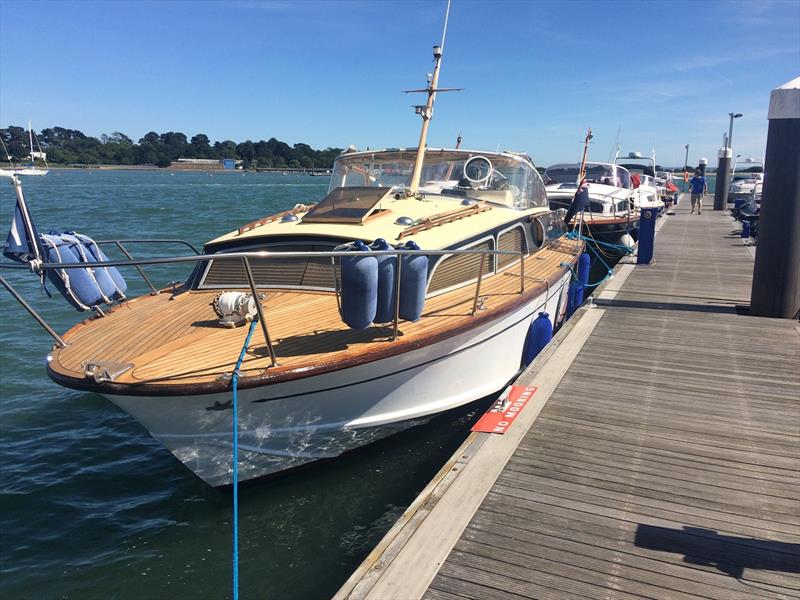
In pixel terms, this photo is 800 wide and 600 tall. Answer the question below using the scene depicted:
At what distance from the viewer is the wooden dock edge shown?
3.28 metres

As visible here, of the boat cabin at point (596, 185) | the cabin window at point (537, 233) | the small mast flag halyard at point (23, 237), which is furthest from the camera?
the boat cabin at point (596, 185)

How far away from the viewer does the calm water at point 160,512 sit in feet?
14.9

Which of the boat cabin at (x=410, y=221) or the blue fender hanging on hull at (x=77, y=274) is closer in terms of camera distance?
the blue fender hanging on hull at (x=77, y=274)

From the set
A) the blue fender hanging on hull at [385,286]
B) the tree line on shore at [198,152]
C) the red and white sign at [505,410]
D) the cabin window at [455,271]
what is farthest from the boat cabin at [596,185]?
the tree line on shore at [198,152]

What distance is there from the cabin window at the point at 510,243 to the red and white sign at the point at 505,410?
2.22m

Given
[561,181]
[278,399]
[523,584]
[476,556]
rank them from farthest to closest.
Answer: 1. [561,181]
2. [278,399]
3. [476,556]
4. [523,584]

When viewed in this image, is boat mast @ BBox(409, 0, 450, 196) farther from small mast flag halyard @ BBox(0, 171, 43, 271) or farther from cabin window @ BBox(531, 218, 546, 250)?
small mast flag halyard @ BBox(0, 171, 43, 271)

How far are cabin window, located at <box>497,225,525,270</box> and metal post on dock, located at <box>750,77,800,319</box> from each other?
10.2 ft

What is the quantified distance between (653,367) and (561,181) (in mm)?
14083

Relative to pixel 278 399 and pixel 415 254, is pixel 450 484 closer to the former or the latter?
pixel 278 399

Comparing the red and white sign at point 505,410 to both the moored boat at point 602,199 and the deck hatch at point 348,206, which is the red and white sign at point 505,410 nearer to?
the deck hatch at point 348,206

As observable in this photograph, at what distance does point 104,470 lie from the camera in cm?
622

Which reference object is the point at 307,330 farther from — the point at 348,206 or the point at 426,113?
the point at 426,113

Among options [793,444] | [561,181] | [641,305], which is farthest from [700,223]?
[793,444]
